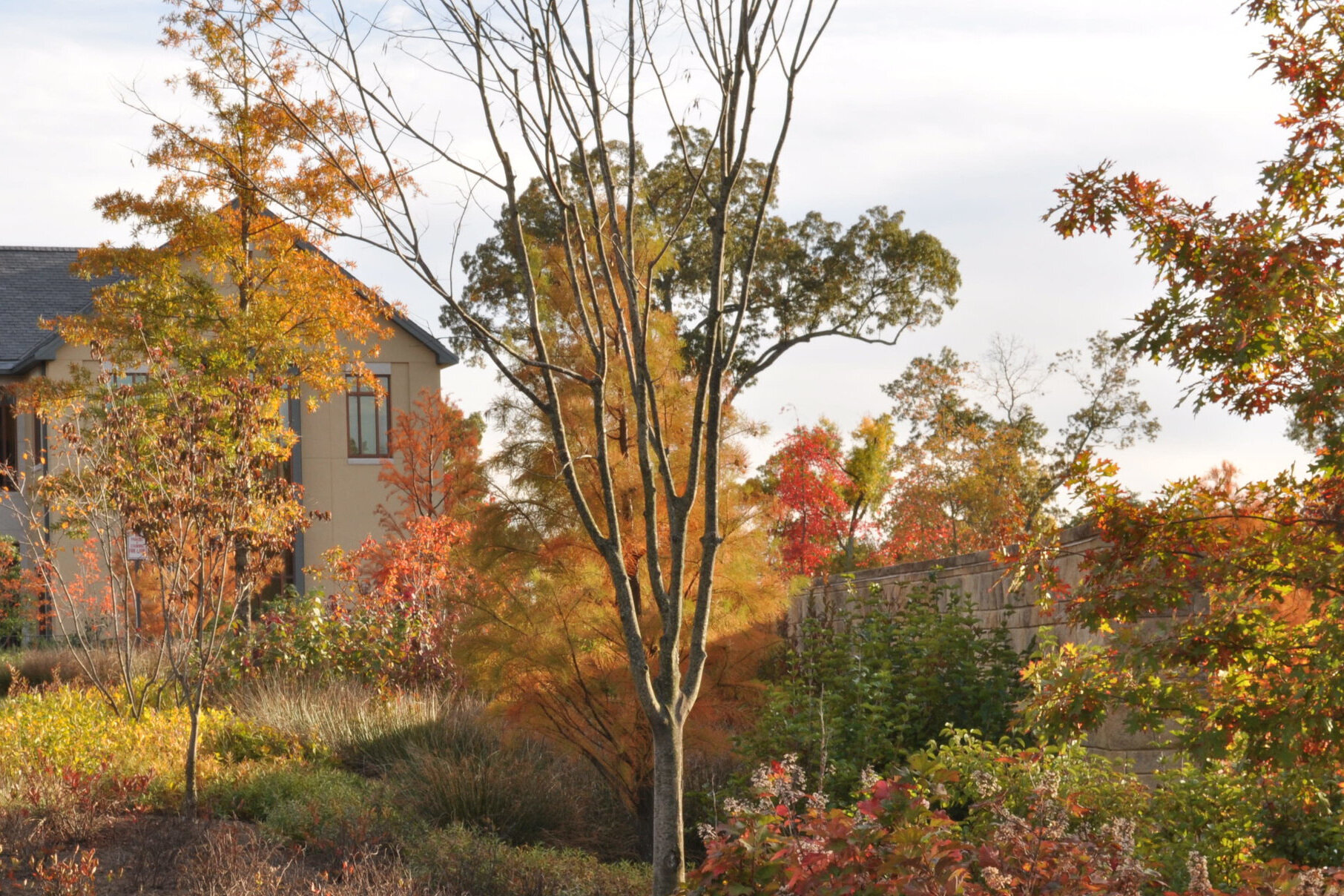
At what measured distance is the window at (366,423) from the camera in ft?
73.0

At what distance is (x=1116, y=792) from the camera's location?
205 inches

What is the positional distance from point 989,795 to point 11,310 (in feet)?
76.3

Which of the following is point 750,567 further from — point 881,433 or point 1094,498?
point 881,433

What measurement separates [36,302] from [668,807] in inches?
900

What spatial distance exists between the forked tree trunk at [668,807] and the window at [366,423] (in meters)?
18.7

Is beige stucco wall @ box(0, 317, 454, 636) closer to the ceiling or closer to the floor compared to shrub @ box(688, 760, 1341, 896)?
closer to the ceiling

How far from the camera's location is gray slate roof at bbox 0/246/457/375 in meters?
21.2

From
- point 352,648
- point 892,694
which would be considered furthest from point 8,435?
point 892,694

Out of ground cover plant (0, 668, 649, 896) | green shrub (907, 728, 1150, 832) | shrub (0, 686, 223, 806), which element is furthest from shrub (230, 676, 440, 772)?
green shrub (907, 728, 1150, 832)

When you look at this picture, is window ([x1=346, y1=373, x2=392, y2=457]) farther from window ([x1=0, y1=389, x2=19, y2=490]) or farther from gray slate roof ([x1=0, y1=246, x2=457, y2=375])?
window ([x1=0, y1=389, x2=19, y2=490])

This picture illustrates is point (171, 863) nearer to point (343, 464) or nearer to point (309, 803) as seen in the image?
point (309, 803)

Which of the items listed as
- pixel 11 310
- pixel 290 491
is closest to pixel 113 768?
pixel 290 491

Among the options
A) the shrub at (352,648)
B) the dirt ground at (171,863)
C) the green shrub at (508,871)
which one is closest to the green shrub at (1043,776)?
the green shrub at (508,871)

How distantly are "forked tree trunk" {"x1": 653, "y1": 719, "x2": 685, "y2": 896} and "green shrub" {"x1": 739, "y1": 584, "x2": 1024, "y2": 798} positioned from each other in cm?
250
